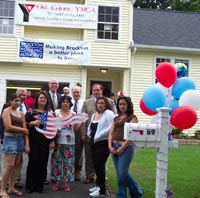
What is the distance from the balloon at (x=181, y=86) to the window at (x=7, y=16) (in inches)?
476

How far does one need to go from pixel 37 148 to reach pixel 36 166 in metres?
0.31

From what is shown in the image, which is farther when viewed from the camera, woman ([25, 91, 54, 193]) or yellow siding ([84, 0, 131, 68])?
yellow siding ([84, 0, 131, 68])

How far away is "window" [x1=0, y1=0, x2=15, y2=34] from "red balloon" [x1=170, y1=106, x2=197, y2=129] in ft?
41.5

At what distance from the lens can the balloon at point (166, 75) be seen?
20.7 feet

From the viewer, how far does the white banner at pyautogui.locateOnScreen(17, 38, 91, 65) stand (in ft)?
55.4

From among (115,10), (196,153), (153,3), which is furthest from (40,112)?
(153,3)

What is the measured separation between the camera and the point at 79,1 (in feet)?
59.8

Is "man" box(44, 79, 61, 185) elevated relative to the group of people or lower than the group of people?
elevated

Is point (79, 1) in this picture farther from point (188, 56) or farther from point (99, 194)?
point (99, 194)

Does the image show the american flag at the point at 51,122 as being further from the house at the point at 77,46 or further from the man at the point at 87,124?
the house at the point at 77,46

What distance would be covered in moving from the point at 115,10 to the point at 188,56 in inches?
154

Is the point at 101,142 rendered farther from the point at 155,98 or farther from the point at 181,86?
the point at 181,86

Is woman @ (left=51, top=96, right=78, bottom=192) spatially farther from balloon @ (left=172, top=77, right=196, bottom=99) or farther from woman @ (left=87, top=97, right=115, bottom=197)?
balloon @ (left=172, top=77, right=196, bottom=99)

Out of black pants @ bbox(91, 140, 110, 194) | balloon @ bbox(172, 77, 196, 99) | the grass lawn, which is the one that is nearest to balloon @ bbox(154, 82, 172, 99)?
balloon @ bbox(172, 77, 196, 99)
